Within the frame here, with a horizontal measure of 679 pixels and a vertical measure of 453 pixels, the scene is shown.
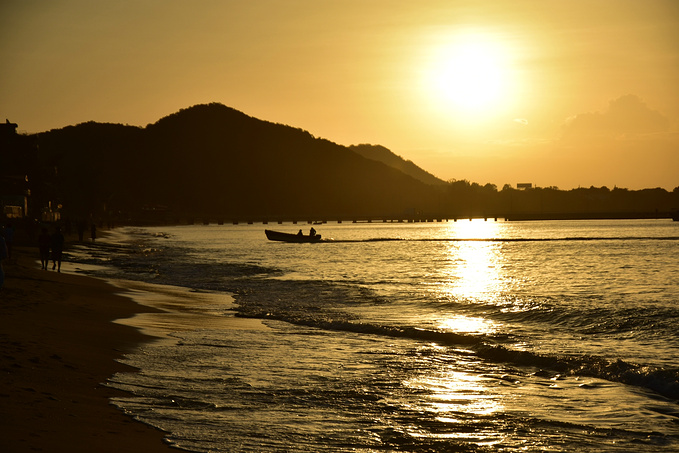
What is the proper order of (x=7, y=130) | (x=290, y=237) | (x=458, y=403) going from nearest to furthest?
(x=458, y=403) → (x=7, y=130) → (x=290, y=237)

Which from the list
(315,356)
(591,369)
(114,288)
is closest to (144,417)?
(315,356)

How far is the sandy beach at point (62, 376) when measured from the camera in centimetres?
854

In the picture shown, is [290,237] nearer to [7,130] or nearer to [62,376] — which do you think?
[7,130]

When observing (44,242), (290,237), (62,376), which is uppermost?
(44,242)

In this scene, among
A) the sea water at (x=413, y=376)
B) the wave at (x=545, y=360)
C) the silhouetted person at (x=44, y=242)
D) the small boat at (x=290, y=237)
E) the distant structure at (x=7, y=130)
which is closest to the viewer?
the sea water at (x=413, y=376)

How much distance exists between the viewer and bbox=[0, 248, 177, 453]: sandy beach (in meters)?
8.54

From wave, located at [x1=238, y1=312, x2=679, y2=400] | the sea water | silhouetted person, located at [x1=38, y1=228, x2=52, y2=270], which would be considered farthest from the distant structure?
wave, located at [x1=238, y1=312, x2=679, y2=400]

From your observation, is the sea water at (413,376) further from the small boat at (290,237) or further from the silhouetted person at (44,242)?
the small boat at (290,237)

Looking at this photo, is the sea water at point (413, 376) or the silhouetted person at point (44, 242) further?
the silhouetted person at point (44, 242)

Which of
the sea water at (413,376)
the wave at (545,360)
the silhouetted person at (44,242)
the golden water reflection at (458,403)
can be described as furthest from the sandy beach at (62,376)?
the silhouetted person at (44,242)

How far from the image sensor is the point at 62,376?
38.4ft

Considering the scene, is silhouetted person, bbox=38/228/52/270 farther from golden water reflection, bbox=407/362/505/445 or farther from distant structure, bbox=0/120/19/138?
distant structure, bbox=0/120/19/138

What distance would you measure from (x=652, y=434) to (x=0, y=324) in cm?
1323

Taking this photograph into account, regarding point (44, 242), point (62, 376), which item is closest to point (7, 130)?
point (44, 242)
